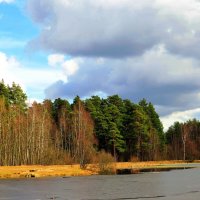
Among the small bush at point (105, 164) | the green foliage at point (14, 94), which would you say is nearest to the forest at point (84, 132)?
the green foliage at point (14, 94)

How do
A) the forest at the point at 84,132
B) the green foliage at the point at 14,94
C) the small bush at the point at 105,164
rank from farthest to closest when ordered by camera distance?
1. the green foliage at the point at 14,94
2. the forest at the point at 84,132
3. the small bush at the point at 105,164

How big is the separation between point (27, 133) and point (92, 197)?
2327 inches

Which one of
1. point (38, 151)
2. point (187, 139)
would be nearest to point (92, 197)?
point (38, 151)

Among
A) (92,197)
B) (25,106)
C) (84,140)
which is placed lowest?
(92,197)

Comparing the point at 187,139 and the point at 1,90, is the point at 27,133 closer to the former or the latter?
the point at 1,90

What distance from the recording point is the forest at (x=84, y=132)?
303 ft

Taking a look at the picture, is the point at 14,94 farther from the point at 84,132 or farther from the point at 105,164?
the point at 105,164

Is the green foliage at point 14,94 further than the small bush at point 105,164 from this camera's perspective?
Yes

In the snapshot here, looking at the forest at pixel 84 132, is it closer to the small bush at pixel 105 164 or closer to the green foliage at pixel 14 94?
the green foliage at pixel 14 94

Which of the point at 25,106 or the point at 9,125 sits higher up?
the point at 25,106

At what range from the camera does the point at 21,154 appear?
92.6 meters

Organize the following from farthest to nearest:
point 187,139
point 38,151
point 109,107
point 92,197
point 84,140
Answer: point 187,139, point 109,107, point 84,140, point 38,151, point 92,197

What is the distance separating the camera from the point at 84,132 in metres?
104

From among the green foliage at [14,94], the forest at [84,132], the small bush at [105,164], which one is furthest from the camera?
the green foliage at [14,94]
